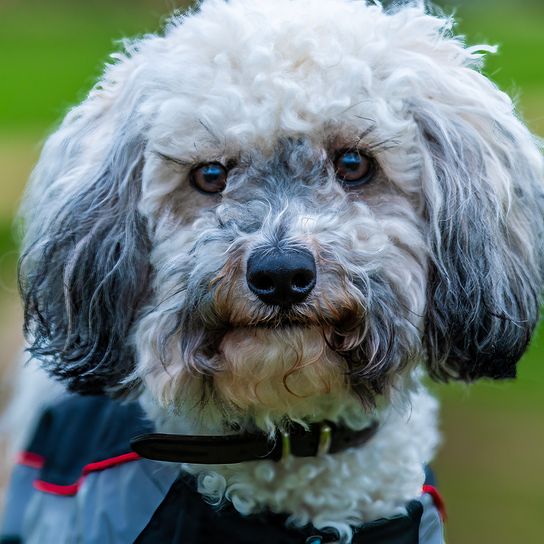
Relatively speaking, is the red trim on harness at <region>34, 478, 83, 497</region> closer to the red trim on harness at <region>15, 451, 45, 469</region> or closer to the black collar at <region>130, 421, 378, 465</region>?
the red trim on harness at <region>15, 451, 45, 469</region>

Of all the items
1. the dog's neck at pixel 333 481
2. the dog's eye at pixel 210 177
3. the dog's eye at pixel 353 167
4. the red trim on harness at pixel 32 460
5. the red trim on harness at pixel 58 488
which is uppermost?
the dog's eye at pixel 353 167

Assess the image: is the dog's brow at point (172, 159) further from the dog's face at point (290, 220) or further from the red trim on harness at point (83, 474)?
the red trim on harness at point (83, 474)

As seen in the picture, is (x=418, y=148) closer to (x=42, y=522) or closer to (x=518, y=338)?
(x=518, y=338)

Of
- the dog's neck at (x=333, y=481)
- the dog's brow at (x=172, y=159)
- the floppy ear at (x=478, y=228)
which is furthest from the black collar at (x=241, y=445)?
the dog's brow at (x=172, y=159)

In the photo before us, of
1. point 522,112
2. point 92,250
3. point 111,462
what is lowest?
point 111,462

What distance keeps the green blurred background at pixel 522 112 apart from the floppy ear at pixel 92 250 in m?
0.38

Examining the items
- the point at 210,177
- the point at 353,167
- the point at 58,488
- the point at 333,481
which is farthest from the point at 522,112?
the point at 58,488

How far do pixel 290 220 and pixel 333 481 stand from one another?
2.32ft

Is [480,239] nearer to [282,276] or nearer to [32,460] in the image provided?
[282,276]

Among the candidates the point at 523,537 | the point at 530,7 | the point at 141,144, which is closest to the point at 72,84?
the point at 523,537

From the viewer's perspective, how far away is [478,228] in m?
2.46

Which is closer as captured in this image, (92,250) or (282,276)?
(282,276)

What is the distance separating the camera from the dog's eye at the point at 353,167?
235 centimetres

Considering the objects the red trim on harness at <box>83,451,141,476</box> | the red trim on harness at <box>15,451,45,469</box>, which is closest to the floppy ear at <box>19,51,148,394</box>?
the red trim on harness at <box>83,451,141,476</box>
